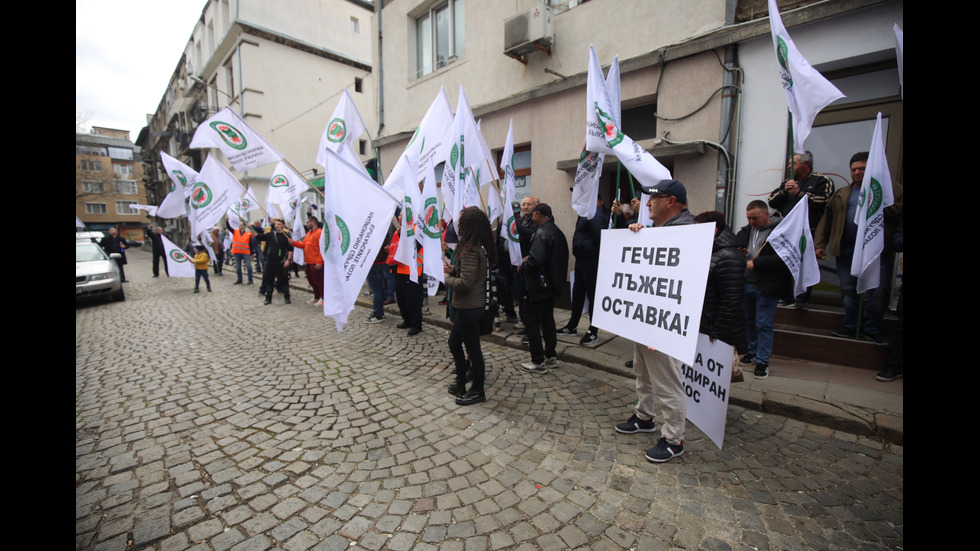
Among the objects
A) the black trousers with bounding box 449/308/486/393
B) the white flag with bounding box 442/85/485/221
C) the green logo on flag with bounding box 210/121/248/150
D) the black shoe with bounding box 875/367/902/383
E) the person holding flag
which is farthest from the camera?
the green logo on flag with bounding box 210/121/248/150

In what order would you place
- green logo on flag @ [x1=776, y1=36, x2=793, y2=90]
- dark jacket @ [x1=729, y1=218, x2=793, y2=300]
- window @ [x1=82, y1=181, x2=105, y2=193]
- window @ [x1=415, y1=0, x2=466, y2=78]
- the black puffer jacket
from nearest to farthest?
the black puffer jacket, green logo on flag @ [x1=776, y1=36, x2=793, y2=90], dark jacket @ [x1=729, y1=218, x2=793, y2=300], window @ [x1=415, y1=0, x2=466, y2=78], window @ [x1=82, y1=181, x2=105, y2=193]

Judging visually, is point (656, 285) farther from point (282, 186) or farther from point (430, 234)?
point (282, 186)

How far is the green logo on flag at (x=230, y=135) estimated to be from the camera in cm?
641

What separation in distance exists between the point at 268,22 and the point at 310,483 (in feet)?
82.6

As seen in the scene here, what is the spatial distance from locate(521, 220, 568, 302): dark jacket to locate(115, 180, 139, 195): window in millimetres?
78357

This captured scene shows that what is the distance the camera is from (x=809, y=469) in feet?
9.50

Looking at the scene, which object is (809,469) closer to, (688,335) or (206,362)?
(688,335)

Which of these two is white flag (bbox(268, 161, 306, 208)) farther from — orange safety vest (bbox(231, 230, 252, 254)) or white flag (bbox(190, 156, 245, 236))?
orange safety vest (bbox(231, 230, 252, 254))

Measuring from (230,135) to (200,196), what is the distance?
2.35 m

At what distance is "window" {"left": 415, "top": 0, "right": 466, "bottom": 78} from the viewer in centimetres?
988

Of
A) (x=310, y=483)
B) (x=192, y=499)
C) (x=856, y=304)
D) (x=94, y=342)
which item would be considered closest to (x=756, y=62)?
(x=856, y=304)

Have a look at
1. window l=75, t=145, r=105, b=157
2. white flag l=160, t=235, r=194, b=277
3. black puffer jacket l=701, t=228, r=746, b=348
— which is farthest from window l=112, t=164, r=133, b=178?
black puffer jacket l=701, t=228, r=746, b=348

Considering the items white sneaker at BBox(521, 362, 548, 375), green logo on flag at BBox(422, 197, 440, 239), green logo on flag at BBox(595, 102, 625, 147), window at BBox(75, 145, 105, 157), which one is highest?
window at BBox(75, 145, 105, 157)

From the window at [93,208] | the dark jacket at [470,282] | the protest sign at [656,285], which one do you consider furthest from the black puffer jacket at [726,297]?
the window at [93,208]
